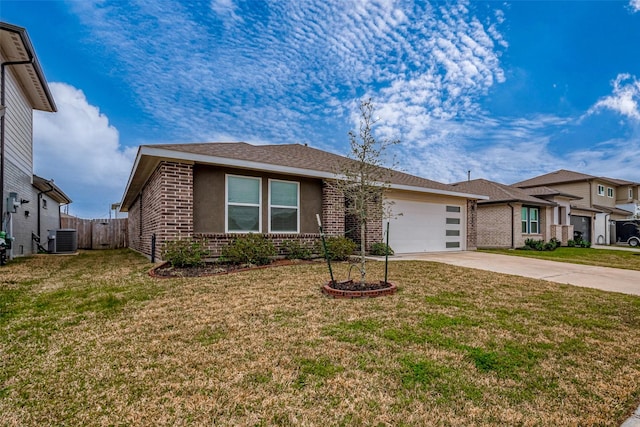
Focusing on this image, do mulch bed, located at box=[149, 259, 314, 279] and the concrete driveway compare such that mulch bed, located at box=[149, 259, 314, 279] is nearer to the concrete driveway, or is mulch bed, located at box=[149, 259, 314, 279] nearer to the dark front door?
the concrete driveway

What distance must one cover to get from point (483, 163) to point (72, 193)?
28639 millimetres

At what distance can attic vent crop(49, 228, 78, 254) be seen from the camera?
41.3ft

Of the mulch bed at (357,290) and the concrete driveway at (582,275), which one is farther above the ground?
the mulch bed at (357,290)

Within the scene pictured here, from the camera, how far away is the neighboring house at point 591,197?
2350 cm

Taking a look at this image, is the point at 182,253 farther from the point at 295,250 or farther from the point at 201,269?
the point at 295,250

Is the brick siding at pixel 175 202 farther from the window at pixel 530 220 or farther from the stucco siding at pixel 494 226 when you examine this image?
the window at pixel 530 220

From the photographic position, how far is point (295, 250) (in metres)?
9.11

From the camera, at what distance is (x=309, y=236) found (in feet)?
32.4

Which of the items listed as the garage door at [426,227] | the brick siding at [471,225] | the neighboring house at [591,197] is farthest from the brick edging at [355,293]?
the neighboring house at [591,197]

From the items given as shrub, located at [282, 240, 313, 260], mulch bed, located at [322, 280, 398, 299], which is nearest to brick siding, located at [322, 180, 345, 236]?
shrub, located at [282, 240, 313, 260]

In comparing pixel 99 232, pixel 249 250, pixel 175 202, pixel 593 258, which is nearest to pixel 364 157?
pixel 249 250

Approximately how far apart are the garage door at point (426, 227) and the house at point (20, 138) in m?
11.8

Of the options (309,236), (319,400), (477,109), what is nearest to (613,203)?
(477,109)

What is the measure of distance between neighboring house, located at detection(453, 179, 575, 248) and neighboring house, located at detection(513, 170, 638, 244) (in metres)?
2.73
